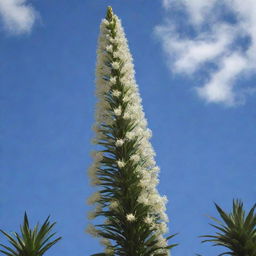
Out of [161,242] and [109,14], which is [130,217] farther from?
[109,14]

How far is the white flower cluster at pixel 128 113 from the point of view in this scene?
16500 millimetres

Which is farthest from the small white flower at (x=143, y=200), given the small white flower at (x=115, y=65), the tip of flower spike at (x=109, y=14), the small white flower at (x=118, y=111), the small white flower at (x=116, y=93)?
the tip of flower spike at (x=109, y=14)

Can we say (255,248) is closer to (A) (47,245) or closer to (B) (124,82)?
(A) (47,245)

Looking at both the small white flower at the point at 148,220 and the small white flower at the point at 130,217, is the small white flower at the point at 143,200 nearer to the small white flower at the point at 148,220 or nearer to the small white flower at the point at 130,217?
the small white flower at the point at 148,220

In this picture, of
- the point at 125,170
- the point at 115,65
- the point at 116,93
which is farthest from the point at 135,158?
the point at 115,65

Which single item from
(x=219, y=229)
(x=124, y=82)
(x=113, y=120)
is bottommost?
(x=219, y=229)

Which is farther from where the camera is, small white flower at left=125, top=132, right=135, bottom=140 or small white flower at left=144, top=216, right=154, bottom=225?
small white flower at left=125, top=132, right=135, bottom=140

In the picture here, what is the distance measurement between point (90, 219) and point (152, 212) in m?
2.27

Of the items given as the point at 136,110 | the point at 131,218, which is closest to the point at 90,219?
the point at 131,218

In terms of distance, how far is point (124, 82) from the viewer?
19.9 m

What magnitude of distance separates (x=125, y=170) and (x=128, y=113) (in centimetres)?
281

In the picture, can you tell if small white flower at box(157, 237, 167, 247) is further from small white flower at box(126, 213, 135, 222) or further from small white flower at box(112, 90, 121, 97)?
small white flower at box(112, 90, 121, 97)

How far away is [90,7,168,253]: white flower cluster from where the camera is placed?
16500 mm

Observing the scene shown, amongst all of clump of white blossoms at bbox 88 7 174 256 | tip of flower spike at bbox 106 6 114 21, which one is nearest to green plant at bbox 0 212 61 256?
clump of white blossoms at bbox 88 7 174 256
